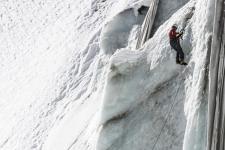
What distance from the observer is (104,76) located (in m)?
17.8

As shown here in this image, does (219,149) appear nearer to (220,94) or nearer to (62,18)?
(220,94)

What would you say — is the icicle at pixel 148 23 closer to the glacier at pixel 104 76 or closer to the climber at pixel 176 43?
the glacier at pixel 104 76

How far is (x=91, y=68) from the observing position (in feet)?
74.9

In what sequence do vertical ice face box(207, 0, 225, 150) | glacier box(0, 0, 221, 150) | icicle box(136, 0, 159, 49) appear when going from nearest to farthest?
1. vertical ice face box(207, 0, 225, 150)
2. glacier box(0, 0, 221, 150)
3. icicle box(136, 0, 159, 49)

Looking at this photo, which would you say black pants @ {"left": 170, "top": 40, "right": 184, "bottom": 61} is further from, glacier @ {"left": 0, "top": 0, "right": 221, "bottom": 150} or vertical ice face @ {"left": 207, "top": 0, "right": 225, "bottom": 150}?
vertical ice face @ {"left": 207, "top": 0, "right": 225, "bottom": 150}

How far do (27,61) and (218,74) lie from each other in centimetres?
1703

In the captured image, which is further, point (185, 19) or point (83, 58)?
point (83, 58)

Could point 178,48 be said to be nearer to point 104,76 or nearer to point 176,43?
point 176,43

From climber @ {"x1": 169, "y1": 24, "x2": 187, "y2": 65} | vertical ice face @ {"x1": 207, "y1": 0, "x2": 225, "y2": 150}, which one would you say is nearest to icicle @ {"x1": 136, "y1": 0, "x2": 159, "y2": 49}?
climber @ {"x1": 169, "y1": 24, "x2": 187, "y2": 65}

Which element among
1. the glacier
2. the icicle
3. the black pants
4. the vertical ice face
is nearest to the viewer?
the vertical ice face

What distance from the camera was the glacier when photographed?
1356cm

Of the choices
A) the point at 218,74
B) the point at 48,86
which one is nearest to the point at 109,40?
the point at 48,86

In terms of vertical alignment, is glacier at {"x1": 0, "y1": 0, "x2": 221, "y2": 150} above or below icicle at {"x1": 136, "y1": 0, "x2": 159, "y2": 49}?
below

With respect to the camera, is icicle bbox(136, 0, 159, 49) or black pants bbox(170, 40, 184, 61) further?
icicle bbox(136, 0, 159, 49)
